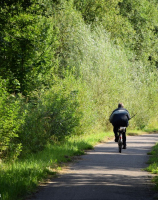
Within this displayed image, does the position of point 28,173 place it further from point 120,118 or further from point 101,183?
point 120,118

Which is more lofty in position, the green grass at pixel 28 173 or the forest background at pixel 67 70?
the forest background at pixel 67 70

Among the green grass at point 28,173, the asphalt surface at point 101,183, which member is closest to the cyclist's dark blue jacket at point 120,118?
the green grass at point 28,173

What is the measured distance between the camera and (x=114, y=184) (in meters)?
10.8

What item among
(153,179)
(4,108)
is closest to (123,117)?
(4,108)

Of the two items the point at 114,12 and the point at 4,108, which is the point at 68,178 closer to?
the point at 4,108

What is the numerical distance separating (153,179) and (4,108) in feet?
20.0

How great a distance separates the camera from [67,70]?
27.9m

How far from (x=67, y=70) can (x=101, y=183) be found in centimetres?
1739

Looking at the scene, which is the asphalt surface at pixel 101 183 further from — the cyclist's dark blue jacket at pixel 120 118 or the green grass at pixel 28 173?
the cyclist's dark blue jacket at pixel 120 118

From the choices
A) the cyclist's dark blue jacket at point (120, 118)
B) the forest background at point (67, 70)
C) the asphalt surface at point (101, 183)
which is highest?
the forest background at point (67, 70)

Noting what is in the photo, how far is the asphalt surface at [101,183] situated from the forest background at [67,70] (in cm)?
303

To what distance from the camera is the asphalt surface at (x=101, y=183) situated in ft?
31.1

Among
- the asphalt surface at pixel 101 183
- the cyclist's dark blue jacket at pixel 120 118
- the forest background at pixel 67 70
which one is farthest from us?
the cyclist's dark blue jacket at pixel 120 118

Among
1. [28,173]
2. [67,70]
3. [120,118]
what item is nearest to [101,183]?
[28,173]
